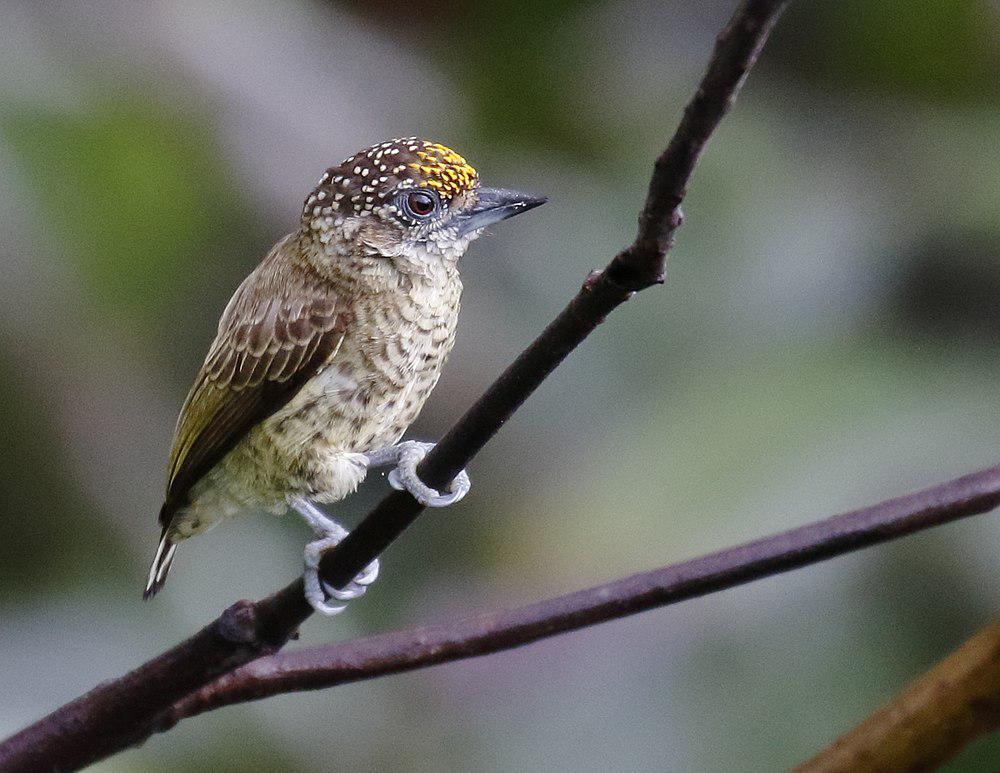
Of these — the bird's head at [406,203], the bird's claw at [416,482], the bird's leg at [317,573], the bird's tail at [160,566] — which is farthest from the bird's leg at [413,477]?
the bird's tail at [160,566]

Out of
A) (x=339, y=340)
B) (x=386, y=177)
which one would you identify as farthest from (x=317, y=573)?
(x=386, y=177)

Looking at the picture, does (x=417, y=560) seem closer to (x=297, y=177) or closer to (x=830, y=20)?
(x=297, y=177)

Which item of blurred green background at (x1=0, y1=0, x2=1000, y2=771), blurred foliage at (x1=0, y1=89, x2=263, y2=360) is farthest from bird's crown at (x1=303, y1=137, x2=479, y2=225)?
blurred foliage at (x1=0, y1=89, x2=263, y2=360)

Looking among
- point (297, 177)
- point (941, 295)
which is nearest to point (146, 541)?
point (297, 177)

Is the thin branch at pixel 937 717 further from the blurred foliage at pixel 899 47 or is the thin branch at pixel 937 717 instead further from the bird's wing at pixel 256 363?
the blurred foliage at pixel 899 47

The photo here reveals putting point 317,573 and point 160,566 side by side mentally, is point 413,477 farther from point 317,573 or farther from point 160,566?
point 160,566

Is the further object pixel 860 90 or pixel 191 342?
pixel 860 90
